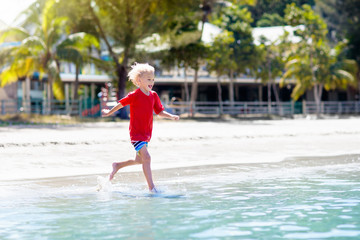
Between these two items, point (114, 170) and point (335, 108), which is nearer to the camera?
point (114, 170)

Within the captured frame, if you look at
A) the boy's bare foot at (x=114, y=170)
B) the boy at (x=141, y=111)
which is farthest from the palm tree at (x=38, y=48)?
the boy at (x=141, y=111)

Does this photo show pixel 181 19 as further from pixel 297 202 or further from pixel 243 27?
pixel 297 202

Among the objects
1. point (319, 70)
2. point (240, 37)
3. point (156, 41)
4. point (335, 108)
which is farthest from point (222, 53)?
point (335, 108)

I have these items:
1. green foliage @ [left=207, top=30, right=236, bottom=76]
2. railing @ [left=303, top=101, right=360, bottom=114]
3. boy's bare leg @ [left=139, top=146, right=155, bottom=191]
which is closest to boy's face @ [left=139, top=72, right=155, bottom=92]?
boy's bare leg @ [left=139, top=146, right=155, bottom=191]

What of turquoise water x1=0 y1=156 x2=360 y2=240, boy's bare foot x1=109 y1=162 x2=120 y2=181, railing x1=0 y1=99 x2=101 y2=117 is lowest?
turquoise water x1=0 y1=156 x2=360 y2=240

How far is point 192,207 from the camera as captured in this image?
6230 mm

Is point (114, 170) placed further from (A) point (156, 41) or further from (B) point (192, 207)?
(A) point (156, 41)

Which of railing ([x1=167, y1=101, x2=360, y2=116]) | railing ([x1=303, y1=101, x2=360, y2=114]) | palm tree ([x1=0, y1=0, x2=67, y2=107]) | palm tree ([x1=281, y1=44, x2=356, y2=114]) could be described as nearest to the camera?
palm tree ([x1=0, y1=0, x2=67, y2=107])

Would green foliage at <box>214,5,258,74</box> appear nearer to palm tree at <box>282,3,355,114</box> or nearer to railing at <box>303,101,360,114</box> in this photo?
palm tree at <box>282,3,355,114</box>

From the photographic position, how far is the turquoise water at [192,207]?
5.00 metres

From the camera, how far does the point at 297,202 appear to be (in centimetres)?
647

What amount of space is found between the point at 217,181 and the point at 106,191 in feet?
5.53

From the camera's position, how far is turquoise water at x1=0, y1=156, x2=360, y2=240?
5000 millimetres

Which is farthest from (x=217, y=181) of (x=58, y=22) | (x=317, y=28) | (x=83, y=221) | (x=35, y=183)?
(x=317, y=28)
